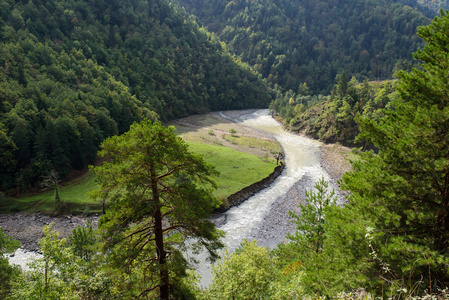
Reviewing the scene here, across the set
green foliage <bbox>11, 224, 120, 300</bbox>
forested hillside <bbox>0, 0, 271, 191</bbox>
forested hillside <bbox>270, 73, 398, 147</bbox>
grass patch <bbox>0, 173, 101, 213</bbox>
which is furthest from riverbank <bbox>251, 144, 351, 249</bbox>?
forested hillside <bbox>0, 0, 271, 191</bbox>

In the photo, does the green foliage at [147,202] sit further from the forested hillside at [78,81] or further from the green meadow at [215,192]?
the forested hillside at [78,81]

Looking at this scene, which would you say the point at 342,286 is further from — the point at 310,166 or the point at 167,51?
the point at 167,51

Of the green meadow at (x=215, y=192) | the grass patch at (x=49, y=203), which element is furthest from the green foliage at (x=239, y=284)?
the grass patch at (x=49, y=203)

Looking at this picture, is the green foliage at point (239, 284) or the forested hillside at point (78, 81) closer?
the green foliage at point (239, 284)

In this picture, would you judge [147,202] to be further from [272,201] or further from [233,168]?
[233,168]

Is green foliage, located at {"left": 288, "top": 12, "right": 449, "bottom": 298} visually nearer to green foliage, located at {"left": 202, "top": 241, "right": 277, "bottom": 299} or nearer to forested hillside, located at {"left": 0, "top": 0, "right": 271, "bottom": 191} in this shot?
green foliage, located at {"left": 202, "top": 241, "right": 277, "bottom": 299}

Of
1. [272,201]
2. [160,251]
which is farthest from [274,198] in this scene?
[160,251]
